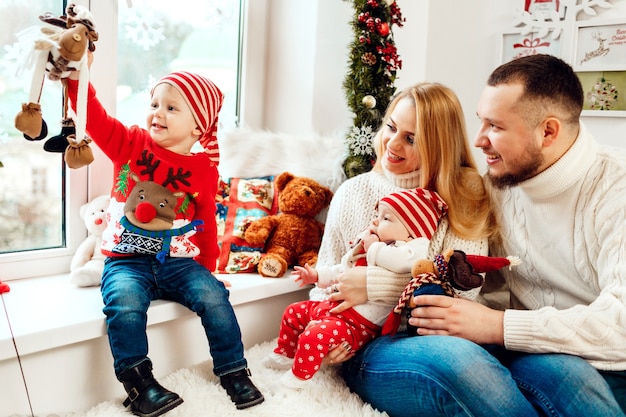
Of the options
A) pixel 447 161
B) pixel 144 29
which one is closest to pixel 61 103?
pixel 144 29

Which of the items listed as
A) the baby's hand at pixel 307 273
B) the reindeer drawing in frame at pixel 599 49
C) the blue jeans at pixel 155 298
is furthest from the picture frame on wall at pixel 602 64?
the blue jeans at pixel 155 298

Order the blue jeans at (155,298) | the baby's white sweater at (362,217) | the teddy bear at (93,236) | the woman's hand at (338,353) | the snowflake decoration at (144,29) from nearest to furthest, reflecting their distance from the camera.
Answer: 1. the blue jeans at (155,298)
2. the woman's hand at (338,353)
3. the baby's white sweater at (362,217)
4. the teddy bear at (93,236)
5. the snowflake decoration at (144,29)

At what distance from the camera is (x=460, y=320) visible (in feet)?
4.77

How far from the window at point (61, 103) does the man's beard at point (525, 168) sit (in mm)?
1172

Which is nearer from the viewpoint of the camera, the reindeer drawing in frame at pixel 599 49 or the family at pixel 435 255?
the family at pixel 435 255

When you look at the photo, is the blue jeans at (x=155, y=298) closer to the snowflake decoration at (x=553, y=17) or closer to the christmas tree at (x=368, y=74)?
the christmas tree at (x=368, y=74)

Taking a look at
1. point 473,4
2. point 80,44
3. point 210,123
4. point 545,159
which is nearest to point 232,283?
point 210,123

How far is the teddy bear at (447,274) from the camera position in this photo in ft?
4.79

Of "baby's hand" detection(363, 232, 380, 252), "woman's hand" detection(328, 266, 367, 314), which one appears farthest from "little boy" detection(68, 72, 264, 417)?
"baby's hand" detection(363, 232, 380, 252)

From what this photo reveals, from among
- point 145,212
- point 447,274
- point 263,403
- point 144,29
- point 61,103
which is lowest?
point 263,403

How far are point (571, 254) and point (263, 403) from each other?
86 centimetres

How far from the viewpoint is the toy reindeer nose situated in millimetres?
1569

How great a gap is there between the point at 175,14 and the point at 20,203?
0.82 m

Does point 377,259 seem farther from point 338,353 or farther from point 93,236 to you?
point 93,236
